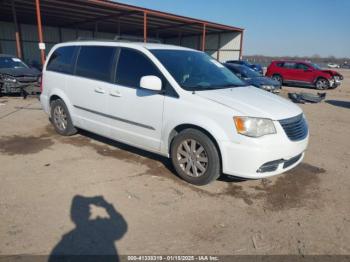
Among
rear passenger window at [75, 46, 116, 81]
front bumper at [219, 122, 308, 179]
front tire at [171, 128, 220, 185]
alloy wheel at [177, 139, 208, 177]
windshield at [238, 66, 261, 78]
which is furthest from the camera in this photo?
windshield at [238, 66, 261, 78]

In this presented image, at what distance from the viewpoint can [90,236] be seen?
2.83 m

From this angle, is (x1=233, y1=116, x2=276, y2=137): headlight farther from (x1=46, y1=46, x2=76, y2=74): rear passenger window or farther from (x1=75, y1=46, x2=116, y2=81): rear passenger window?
(x1=46, y1=46, x2=76, y2=74): rear passenger window

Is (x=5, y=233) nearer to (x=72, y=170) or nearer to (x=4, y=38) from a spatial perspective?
(x=72, y=170)

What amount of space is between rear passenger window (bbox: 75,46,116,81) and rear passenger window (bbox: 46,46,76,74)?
0.91 ft

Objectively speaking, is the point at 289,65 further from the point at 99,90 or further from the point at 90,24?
the point at 90,24

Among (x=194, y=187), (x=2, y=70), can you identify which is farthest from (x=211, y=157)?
(x=2, y=70)

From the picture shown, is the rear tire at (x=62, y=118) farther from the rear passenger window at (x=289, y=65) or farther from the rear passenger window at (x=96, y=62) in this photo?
the rear passenger window at (x=289, y=65)

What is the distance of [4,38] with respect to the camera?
88.4 feet

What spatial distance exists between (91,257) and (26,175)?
7.11 ft

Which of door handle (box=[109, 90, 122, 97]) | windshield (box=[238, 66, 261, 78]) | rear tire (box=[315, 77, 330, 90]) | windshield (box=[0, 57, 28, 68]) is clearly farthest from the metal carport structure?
door handle (box=[109, 90, 122, 97])

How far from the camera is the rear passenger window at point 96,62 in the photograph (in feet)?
15.7

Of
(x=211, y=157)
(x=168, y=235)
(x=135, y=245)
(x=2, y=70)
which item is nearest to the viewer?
(x=135, y=245)

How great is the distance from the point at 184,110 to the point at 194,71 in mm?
929

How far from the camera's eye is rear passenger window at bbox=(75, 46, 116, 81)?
188 inches
